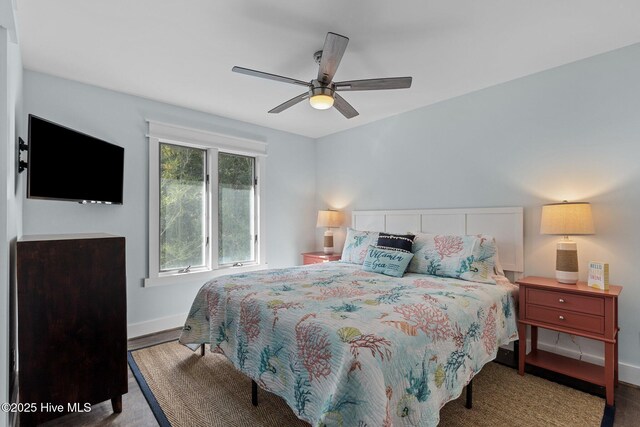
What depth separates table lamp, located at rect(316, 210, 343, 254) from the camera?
440 centimetres

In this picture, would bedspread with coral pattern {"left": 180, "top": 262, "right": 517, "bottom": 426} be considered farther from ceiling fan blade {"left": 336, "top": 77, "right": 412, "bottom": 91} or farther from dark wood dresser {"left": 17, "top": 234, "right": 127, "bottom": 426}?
ceiling fan blade {"left": 336, "top": 77, "right": 412, "bottom": 91}

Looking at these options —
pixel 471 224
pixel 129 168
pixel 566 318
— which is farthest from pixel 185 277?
pixel 566 318

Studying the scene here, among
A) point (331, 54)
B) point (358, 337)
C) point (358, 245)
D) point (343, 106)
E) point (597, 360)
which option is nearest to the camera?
point (358, 337)

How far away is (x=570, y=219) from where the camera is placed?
231 cm

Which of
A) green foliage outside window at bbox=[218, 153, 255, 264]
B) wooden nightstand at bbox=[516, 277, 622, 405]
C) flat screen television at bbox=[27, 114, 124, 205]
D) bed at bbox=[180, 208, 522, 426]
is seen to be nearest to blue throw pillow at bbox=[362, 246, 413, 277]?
bed at bbox=[180, 208, 522, 426]

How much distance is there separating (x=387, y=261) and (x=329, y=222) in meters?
1.65

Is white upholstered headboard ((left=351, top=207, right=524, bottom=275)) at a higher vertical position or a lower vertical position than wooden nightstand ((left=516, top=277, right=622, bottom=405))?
higher

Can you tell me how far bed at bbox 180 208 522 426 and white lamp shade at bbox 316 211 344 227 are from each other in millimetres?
1623

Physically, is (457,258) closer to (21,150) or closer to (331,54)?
(331,54)

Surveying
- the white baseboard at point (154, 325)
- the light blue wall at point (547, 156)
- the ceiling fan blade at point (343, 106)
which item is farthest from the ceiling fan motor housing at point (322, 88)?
the white baseboard at point (154, 325)

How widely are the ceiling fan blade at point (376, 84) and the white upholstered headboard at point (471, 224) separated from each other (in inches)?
63.1

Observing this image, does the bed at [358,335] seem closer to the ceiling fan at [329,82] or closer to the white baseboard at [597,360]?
the white baseboard at [597,360]

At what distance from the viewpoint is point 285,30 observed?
83.2 inches

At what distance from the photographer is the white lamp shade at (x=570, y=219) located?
2289 millimetres
